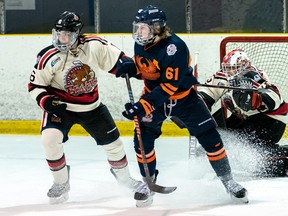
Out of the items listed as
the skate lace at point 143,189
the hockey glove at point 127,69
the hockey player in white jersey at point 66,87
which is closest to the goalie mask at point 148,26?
the hockey glove at point 127,69

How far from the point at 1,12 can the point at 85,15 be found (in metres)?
0.66

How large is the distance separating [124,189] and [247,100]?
842 millimetres

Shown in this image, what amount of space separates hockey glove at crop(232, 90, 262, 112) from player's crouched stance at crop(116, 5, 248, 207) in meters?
0.68

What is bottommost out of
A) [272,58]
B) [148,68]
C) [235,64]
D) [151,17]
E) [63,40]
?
[272,58]

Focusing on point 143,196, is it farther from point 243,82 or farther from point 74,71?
point 243,82

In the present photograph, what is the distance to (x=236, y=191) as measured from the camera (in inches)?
146

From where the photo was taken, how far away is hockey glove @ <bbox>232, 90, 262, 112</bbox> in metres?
4.39

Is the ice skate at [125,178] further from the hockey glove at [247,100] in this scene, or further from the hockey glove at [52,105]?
the hockey glove at [247,100]

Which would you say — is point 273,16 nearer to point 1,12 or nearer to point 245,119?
point 245,119

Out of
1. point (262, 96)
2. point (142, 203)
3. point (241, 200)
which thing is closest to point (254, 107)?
point (262, 96)

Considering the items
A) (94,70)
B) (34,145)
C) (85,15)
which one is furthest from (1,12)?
(94,70)

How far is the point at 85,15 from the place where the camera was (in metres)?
6.28

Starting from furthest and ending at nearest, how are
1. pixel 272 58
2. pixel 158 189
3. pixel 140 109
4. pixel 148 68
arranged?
pixel 272 58 < pixel 158 189 < pixel 148 68 < pixel 140 109

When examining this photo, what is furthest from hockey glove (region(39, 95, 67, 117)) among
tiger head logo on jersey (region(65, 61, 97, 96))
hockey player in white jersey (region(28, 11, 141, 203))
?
tiger head logo on jersey (region(65, 61, 97, 96))
